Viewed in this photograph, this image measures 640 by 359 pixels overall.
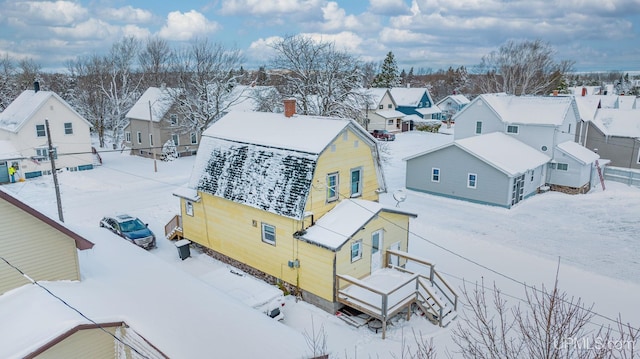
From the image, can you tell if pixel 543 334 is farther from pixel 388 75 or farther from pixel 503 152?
pixel 388 75

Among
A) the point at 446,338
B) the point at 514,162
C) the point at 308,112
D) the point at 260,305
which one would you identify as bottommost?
the point at 446,338

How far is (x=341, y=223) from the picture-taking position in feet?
Result: 53.1

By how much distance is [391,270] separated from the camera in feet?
57.5

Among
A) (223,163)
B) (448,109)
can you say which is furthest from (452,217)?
(448,109)

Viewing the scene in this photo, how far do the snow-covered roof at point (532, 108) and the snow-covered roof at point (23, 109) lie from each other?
117 feet

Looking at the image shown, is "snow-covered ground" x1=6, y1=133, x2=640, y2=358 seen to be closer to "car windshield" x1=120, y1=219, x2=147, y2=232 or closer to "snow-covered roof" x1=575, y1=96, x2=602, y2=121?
"car windshield" x1=120, y1=219, x2=147, y2=232

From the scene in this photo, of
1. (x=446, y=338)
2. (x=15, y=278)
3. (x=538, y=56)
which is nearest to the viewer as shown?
(x=15, y=278)

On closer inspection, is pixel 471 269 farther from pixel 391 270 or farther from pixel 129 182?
pixel 129 182

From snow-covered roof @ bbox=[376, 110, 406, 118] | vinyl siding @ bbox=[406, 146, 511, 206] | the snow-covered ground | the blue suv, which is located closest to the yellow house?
the snow-covered ground

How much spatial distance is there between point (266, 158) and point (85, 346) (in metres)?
9.79

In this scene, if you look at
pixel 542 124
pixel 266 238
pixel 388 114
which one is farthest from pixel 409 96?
pixel 266 238

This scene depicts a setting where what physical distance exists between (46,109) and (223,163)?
78.4 feet

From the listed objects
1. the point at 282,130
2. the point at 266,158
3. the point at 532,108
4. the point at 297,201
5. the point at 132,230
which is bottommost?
the point at 132,230

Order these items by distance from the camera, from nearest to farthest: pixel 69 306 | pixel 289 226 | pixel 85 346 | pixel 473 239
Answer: pixel 85 346
pixel 69 306
pixel 289 226
pixel 473 239
